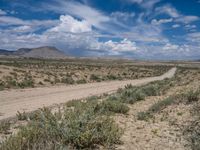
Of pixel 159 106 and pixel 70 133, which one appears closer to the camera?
pixel 70 133

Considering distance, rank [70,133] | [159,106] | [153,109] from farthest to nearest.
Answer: [159,106] → [153,109] → [70,133]

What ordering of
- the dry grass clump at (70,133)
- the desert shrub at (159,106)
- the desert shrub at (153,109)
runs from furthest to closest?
the desert shrub at (159,106) < the desert shrub at (153,109) < the dry grass clump at (70,133)

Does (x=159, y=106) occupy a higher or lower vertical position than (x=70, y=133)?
lower

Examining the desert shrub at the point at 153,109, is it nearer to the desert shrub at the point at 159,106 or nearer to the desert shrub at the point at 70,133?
the desert shrub at the point at 159,106

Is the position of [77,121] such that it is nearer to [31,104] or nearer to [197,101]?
[197,101]

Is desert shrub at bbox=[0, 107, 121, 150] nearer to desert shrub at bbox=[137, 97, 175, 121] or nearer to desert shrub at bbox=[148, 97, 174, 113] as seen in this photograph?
desert shrub at bbox=[137, 97, 175, 121]

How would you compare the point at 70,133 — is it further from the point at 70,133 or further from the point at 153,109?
the point at 153,109

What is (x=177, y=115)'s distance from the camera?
11.0 meters

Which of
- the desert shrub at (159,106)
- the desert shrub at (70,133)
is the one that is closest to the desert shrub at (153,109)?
the desert shrub at (159,106)

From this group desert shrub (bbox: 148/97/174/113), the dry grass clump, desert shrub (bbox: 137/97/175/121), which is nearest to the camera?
the dry grass clump

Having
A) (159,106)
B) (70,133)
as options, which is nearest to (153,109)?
(159,106)

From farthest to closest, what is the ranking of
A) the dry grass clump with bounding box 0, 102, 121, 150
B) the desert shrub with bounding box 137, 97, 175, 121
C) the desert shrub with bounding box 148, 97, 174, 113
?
the desert shrub with bounding box 148, 97, 174, 113 < the desert shrub with bounding box 137, 97, 175, 121 < the dry grass clump with bounding box 0, 102, 121, 150

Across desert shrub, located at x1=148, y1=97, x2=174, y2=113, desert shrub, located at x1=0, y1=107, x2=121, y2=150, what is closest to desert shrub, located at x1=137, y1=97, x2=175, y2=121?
desert shrub, located at x1=148, y1=97, x2=174, y2=113

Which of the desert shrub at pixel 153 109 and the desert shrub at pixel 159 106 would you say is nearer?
the desert shrub at pixel 153 109
